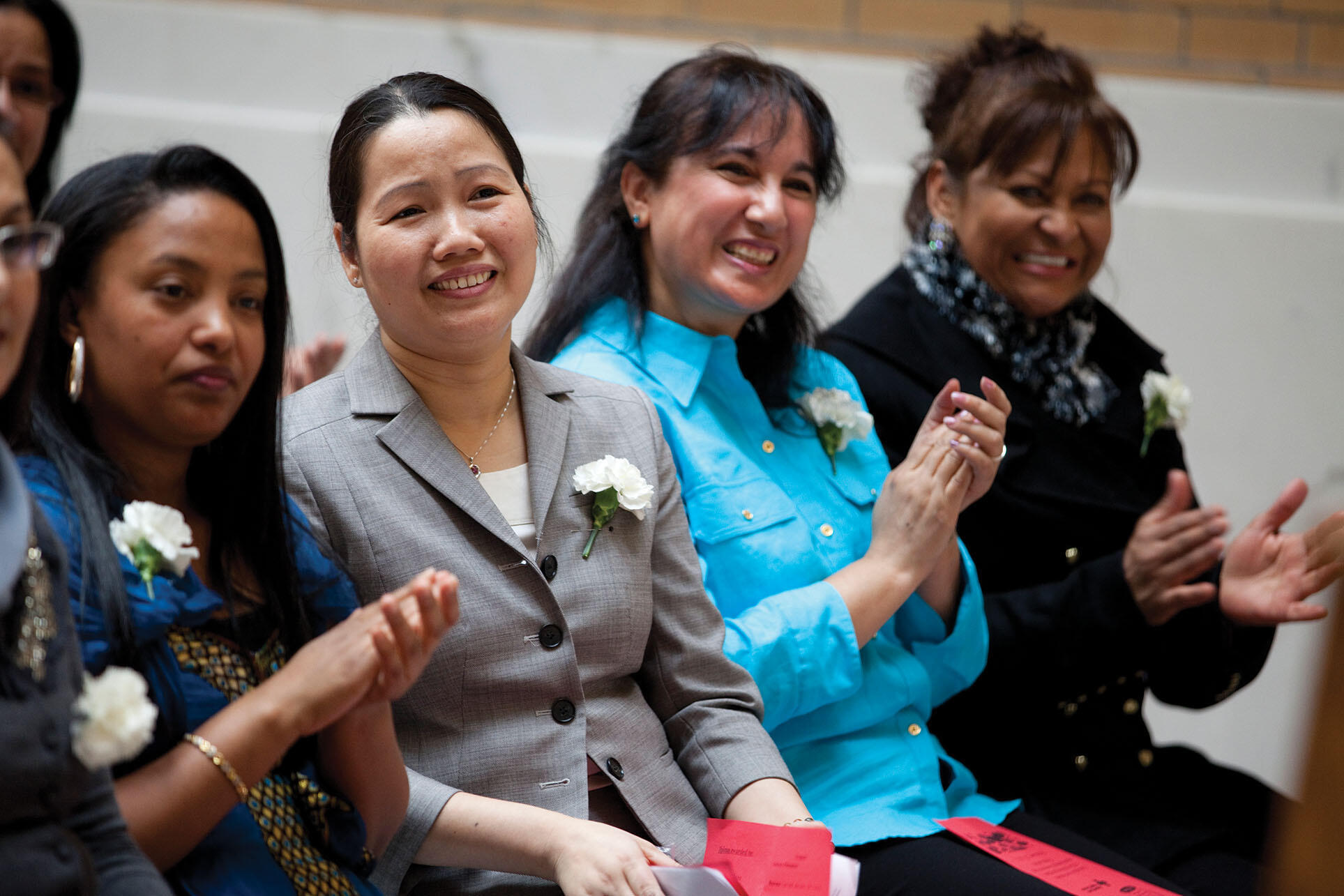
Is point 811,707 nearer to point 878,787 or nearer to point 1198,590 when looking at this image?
point 878,787

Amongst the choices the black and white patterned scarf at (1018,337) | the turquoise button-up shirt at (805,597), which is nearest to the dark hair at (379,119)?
the turquoise button-up shirt at (805,597)

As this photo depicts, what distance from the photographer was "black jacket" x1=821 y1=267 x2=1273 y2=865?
2.36 meters

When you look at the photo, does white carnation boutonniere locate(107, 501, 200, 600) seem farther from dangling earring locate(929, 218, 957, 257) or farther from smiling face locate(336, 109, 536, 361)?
dangling earring locate(929, 218, 957, 257)

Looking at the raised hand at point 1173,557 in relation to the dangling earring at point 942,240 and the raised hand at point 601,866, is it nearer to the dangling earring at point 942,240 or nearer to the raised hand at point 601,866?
the dangling earring at point 942,240

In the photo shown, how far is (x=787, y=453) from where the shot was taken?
7.23 feet

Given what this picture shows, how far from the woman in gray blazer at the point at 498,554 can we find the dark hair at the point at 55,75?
98 cm

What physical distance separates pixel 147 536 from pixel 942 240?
5.85ft

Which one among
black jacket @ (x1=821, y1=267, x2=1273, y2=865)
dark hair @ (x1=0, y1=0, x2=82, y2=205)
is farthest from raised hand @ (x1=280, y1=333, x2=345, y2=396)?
black jacket @ (x1=821, y1=267, x2=1273, y2=865)

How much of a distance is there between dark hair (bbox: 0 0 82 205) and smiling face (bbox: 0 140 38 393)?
1377 mm

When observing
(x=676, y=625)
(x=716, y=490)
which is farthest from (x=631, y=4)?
(x=676, y=625)

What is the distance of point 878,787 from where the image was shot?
1.97 metres

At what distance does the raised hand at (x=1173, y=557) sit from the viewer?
2359mm

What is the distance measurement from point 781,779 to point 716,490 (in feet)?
1.56

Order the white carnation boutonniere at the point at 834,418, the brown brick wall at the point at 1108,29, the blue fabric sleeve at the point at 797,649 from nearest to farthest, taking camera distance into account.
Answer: the blue fabric sleeve at the point at 797,649 → the white carnation boutonniere at the point at 834,418 → the brown brick wall at the point at 1108,29
